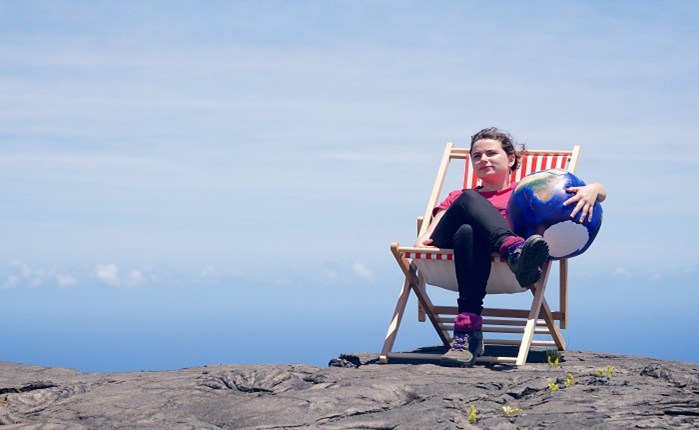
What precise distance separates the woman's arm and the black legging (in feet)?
1.04

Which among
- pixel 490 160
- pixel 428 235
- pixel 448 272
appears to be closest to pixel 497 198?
pixel 490 160

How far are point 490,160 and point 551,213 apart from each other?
2.60 feet

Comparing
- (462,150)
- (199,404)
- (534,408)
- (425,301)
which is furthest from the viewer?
(462,150)

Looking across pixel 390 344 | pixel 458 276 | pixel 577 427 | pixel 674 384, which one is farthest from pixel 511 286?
pixel 577 427

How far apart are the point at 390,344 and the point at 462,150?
6.23ft

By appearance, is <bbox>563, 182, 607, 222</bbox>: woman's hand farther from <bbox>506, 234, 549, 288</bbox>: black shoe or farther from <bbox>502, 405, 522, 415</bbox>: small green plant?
<bbox>502, 405, 522, 415</bbox>: small green plant

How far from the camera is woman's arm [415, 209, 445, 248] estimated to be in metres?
6.37

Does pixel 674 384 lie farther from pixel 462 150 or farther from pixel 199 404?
pixel 462 150

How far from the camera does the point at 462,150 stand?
7590mm

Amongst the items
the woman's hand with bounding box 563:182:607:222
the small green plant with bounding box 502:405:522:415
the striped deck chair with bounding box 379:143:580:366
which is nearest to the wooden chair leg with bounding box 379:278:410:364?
the striped deck chair with bounding box 379:143:580:366

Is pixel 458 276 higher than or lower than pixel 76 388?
higher

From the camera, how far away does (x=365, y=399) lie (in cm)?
468

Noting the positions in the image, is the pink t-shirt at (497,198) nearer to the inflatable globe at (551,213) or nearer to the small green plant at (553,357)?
the inflatable globe at (551,213)

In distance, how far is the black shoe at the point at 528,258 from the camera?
215 inches
